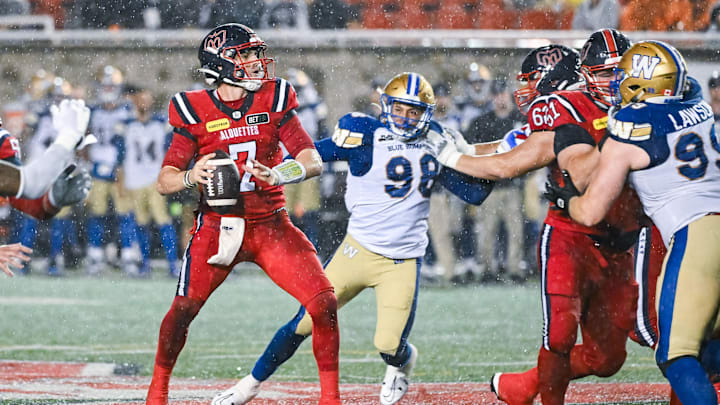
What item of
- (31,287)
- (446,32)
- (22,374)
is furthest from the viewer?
(446,32)

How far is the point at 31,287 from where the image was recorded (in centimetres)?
1008

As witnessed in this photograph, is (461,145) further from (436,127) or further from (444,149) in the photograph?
(444,149)

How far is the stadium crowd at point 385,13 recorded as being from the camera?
12773 millimetres

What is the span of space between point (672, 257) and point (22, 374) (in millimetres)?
3863

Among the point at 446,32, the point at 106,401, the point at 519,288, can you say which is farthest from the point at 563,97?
the point at 446,32

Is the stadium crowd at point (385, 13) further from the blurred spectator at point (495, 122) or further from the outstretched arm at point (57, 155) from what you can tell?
the outstretched arm at point (57, 155)

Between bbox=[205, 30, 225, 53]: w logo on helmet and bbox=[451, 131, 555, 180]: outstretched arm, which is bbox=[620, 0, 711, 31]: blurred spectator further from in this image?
bbox=[205, 30, 225, 53]: w logo on helmet

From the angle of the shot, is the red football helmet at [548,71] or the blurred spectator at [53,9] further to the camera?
the blurred spectator at [53,9]

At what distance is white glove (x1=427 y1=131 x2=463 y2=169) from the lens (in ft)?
16.4

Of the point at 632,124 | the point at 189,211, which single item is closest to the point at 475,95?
the point at 189,211

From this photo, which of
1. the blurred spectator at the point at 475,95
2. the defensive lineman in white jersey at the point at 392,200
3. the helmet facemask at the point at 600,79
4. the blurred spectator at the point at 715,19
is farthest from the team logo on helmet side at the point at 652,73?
the blurred spectator at the point at 715,19

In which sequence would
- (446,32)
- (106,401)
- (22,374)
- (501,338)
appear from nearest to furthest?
(106,401) < (22,374) < (501,338) < (446,32)

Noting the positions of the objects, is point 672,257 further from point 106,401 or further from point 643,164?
point 106,401

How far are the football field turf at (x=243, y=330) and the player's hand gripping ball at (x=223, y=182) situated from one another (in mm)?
1598
